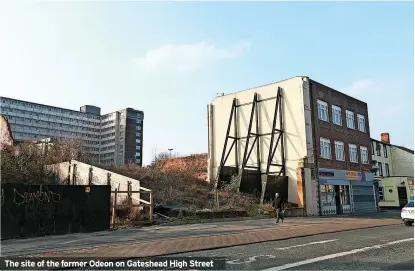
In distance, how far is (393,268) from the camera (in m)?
7.45

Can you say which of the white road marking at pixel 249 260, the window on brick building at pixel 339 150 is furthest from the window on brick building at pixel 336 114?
the white road marking at pixel 249 260

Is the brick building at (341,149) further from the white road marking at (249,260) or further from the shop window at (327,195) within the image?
the white road marking at (249,260)

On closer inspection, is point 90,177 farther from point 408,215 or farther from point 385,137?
point 385,137

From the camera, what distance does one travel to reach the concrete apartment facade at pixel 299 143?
30.7 metres

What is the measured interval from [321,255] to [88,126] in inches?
3825

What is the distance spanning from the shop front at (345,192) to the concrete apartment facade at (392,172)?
8.65 meters

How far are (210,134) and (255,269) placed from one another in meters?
29.1

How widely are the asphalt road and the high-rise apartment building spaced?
203 ft

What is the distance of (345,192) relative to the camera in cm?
3459

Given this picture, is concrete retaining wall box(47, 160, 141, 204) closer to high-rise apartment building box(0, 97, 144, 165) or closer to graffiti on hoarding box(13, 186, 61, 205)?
graffiti on hoarding box(13, 186, 61, 205)

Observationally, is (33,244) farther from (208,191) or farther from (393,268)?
(208,191)

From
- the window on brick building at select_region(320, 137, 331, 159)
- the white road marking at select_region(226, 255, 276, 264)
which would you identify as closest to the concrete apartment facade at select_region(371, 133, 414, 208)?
the window on brick building at select_region(320, 137, 331, 159)

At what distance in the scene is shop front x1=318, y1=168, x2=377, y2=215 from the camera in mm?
31516

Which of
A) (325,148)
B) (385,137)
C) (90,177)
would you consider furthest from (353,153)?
(90,177)
